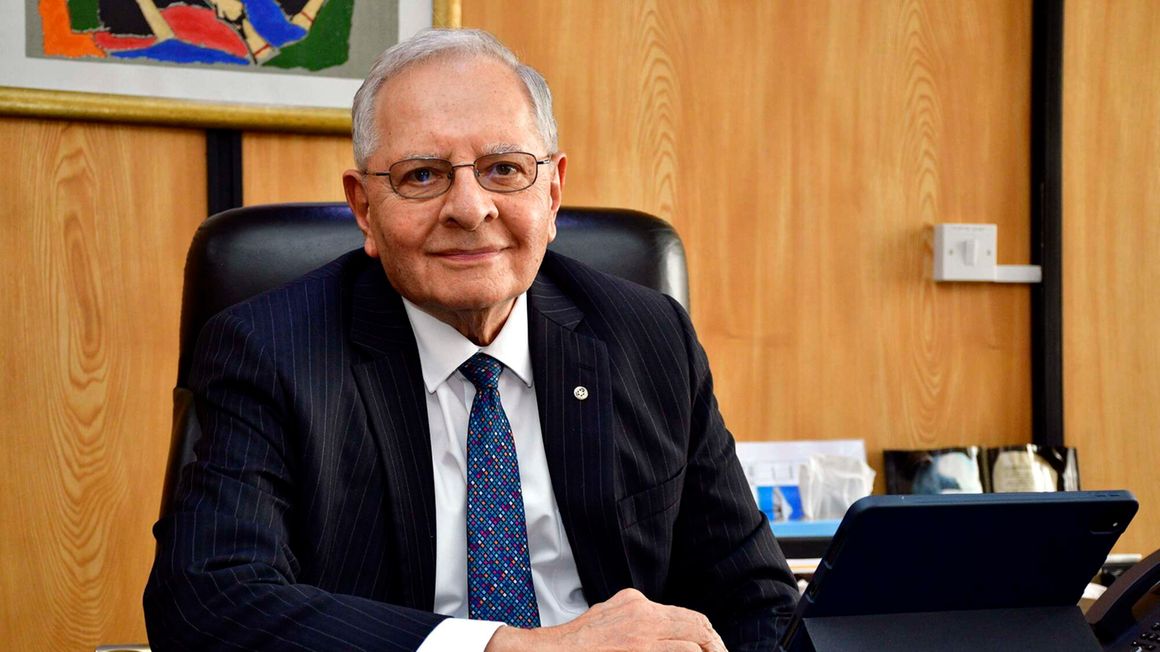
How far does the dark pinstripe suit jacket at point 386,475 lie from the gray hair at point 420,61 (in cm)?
18

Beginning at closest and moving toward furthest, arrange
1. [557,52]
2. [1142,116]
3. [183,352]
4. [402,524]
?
1. [402,524]
2. [183,352]
3. [557,52]
4. [1142,116]

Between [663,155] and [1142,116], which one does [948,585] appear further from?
[1142,116]

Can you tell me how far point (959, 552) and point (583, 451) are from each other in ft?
1.96

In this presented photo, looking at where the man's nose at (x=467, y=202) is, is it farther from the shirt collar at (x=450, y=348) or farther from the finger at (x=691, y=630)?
the finger at (x=691, y=630)

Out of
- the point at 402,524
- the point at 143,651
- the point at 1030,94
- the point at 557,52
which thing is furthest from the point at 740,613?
the point at 1030,94

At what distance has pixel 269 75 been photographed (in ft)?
7.02

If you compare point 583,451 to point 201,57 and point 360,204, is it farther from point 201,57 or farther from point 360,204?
point 201,57

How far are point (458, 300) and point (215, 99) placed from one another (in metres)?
1.01

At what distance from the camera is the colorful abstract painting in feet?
6.68

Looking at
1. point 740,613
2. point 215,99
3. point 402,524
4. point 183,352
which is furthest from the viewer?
point 215,99

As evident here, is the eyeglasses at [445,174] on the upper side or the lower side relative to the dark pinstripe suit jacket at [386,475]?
upper

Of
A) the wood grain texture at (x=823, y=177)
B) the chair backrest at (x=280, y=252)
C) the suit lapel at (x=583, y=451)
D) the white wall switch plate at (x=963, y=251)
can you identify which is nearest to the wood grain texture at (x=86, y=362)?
the chair backrest at (x=280, y=252)

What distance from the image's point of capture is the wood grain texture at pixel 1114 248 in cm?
251

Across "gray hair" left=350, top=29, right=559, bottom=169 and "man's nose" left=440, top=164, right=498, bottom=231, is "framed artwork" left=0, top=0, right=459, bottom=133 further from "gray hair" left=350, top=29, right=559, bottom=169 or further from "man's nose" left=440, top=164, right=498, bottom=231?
"man's nose" left=440, top=164, right=498, bottom=231
